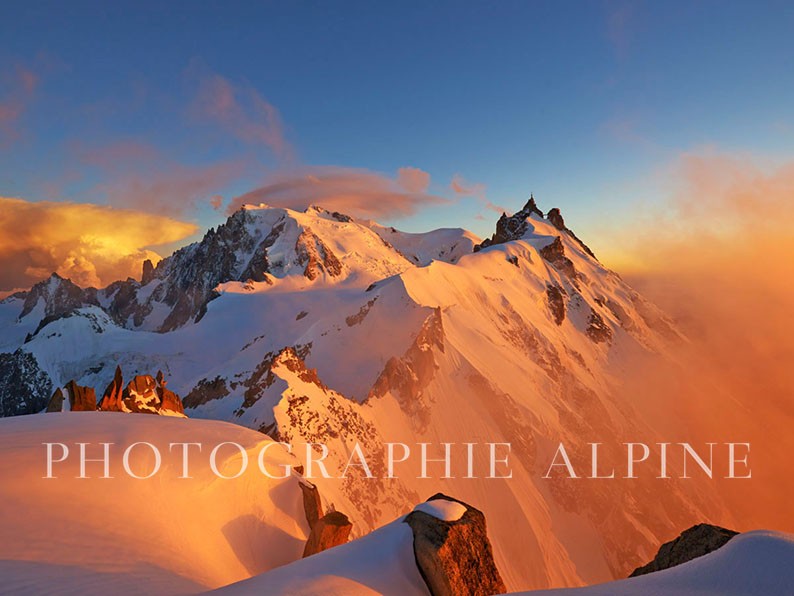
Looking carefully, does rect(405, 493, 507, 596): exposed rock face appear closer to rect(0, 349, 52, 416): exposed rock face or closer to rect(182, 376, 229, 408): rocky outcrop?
rect(182, 376, 229, 408): rocky outcrop

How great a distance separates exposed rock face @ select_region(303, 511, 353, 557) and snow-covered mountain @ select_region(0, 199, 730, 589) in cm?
3281

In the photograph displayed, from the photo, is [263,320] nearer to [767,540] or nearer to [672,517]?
[672,517]

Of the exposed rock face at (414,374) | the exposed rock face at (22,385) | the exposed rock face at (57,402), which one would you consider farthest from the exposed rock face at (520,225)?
the exposed rock face at (57,402)

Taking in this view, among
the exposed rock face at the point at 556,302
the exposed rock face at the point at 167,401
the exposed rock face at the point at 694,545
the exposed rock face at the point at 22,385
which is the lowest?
the exposed rock face at the point at 694,545

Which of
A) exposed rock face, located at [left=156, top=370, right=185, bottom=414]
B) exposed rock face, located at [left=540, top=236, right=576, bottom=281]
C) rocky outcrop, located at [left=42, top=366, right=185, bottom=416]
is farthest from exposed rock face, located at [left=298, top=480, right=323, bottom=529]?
exposed rock face, located at [left=540, top=236, right=576, bottom=281]

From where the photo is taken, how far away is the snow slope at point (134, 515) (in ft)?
38.0

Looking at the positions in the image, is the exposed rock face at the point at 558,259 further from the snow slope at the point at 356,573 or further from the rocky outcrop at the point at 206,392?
the snow slope at the point at 356,573

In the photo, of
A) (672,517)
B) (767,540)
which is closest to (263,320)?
(672,517)

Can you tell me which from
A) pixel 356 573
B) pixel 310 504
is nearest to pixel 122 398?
pixel 310 504

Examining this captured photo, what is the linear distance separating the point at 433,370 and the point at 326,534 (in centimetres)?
6795

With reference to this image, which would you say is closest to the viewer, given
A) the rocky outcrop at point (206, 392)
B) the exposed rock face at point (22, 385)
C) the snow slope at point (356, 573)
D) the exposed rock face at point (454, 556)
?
the snow slope at point (356, 573)

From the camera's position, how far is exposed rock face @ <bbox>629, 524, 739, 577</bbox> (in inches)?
474

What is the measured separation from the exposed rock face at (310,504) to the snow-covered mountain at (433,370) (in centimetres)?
2988

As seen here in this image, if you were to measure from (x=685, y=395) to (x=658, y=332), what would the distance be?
31.2 m
